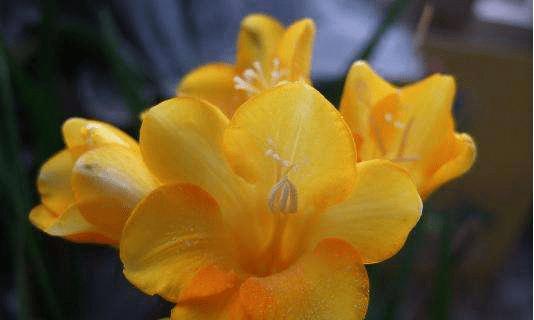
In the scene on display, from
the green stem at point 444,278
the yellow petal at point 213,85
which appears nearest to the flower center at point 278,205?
the yellow petal at point 213,85

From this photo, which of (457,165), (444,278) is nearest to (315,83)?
(444,278)

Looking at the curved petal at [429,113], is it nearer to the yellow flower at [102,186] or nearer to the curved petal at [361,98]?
the curved petal at [361,98]

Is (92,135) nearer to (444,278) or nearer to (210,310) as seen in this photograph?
(210,310)

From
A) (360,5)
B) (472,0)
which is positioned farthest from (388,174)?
(360,5)

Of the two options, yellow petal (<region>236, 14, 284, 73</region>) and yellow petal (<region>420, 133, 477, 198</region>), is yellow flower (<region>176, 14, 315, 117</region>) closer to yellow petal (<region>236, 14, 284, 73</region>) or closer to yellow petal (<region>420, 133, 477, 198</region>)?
yellow petal (<region>236, 14, 284, 73</region>)

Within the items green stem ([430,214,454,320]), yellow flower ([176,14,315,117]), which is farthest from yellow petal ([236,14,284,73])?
green stem ([430,214,454,320])

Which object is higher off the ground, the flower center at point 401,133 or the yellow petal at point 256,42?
the yellow petal at point 256,42
